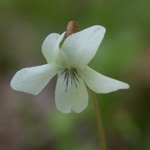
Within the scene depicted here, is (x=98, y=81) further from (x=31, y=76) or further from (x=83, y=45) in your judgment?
(x=31, y=76)

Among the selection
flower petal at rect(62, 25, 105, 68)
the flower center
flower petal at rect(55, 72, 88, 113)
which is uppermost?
flower petal at rect(62, 25, 105, 68)

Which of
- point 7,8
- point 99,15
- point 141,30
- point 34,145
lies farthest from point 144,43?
point 7,8

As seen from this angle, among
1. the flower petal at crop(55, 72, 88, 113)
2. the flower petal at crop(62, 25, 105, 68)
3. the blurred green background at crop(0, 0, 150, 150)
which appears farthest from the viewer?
the blurred green background at crop(0, 0, 150, 150)

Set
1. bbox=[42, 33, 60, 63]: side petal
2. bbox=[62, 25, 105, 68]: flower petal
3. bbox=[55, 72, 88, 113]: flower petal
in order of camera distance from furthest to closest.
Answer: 1. bbox=[55, 72, 88, 113]: flower petal
2. bbox=[42, 33, 60, 63]: side petal
3. bbox=[62, 25, 105, 68]: flower petal

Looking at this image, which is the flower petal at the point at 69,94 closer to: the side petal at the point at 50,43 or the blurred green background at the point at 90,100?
the side petal at the point at 50,43

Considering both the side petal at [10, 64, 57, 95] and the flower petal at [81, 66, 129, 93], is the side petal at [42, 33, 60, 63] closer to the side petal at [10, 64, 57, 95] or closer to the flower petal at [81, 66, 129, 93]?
the side petal at [10, 64, 57, 95]

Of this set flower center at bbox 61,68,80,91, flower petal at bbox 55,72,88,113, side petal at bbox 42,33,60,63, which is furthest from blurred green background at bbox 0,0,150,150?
side petal at bbox 42,33,60,63

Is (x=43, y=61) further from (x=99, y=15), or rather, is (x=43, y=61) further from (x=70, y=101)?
(x=70, y=101)

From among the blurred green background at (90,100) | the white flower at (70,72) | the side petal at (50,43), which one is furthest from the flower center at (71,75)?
the blurred green background at (90,100)
